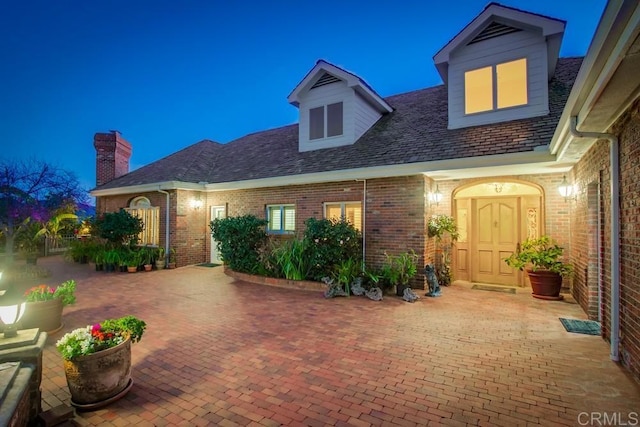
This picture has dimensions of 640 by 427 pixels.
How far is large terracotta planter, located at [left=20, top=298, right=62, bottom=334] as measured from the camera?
15.9 ft

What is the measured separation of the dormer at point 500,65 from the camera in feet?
23.9

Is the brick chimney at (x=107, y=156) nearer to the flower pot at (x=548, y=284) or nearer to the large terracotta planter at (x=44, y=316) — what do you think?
the large terracotta planter at (x=44, y=316)

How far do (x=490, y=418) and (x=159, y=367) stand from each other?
140 inches

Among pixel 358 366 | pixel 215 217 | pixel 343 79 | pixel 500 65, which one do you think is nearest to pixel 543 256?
pixel 500 65

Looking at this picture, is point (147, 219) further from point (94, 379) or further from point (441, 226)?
point (441, 226)

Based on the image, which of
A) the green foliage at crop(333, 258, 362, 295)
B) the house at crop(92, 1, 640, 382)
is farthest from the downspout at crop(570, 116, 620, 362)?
the green foliage at crop(333, 258, 362, 295)

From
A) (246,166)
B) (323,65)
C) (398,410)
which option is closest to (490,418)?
(398,410)

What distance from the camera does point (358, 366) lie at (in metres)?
3.69

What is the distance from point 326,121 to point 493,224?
6.02 meters

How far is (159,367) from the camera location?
12.1ft

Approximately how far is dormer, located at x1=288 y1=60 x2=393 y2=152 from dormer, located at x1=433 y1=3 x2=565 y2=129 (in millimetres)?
2516

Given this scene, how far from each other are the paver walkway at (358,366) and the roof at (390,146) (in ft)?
11.8

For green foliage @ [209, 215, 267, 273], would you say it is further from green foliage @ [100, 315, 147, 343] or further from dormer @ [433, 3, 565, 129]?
dormer @ [433, 3, 565, 129]

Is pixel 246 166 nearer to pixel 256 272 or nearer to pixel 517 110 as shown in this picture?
pixel 256 272
